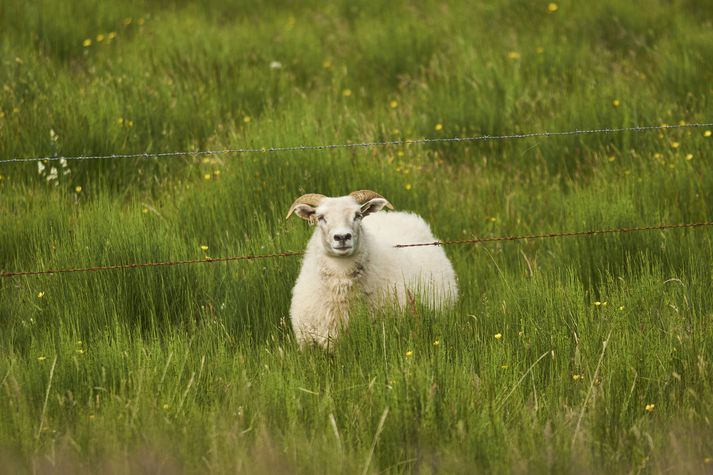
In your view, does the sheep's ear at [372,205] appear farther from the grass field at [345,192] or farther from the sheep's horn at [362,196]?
the grass field at [345,192]

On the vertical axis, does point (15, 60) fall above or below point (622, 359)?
above

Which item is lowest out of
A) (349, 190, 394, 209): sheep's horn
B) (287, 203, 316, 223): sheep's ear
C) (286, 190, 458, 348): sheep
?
(286, 190, 458, 348): sheep

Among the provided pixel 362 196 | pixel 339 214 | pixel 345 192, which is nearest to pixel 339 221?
pixel 339 214

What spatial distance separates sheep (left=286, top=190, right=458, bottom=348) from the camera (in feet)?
18.9

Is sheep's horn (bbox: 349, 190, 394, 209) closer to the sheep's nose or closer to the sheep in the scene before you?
the sheep

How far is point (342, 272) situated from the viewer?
19.4 ft

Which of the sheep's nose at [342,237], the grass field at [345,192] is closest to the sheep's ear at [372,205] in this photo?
the sheep's nose at [342,237]

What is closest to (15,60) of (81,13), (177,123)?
(177,123)

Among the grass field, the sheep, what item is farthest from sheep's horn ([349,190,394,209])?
the grass field

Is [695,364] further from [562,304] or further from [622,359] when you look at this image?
[562,304]

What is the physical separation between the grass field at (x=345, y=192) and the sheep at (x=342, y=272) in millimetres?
232

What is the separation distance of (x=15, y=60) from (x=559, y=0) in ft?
20.2

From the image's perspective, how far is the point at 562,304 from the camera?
17.9ft

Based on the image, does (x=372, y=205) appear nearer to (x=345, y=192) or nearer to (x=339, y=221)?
(x=339, y=221)
